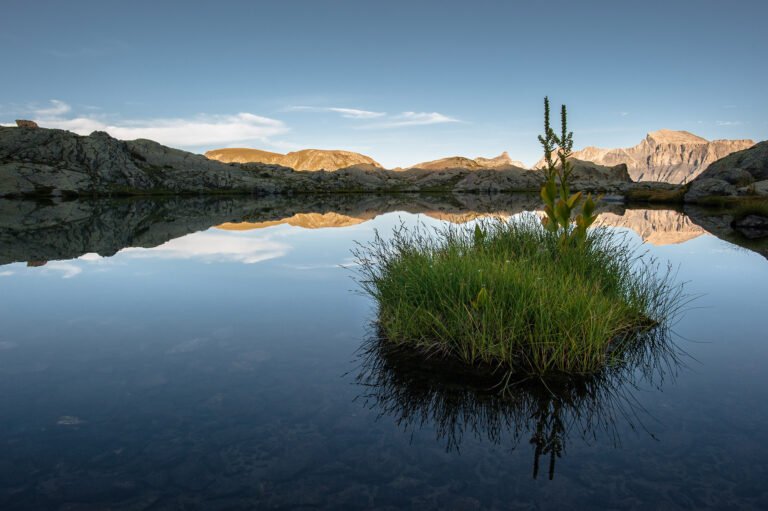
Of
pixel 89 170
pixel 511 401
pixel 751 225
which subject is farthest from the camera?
pixel 89 170

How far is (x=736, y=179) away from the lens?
6225 cm

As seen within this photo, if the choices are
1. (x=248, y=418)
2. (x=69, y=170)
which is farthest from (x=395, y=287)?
(x=69, y=170)

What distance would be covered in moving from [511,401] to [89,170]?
167 m

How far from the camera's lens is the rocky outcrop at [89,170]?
11194 centimetres

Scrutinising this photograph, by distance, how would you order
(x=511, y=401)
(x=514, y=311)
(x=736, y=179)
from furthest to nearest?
(x=736, y=179) → (x=514, y=311) → (x=511, y=401)

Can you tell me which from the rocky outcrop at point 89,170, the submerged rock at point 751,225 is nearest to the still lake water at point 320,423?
the submerged rock at point 751,225

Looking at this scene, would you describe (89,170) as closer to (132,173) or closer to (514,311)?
(132,173)

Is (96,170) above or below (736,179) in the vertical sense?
above

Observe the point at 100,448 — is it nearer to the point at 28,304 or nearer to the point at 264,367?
the point at 264,367

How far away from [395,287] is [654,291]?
7.02 meters

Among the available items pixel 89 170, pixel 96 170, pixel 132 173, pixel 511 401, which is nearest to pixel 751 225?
pixel 511 401

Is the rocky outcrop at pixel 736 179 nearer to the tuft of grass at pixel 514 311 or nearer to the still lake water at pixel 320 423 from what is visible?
the tuft of grass at pixel 514 311

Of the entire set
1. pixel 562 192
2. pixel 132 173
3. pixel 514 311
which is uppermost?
A: pixel 132 173

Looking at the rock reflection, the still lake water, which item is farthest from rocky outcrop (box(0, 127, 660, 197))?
the rock reflection
